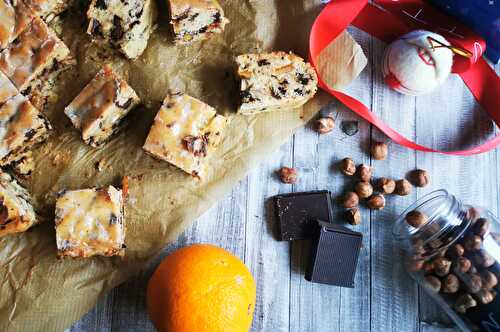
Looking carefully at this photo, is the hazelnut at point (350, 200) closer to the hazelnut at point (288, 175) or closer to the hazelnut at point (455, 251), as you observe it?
the hazelnut at point (288, 175)

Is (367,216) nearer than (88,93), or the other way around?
(88,93)

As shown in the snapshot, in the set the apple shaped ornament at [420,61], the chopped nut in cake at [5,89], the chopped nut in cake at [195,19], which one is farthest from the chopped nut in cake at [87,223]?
the apple shaped ornament at [420,61]

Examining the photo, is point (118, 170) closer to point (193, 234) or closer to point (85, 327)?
point (193, 234)

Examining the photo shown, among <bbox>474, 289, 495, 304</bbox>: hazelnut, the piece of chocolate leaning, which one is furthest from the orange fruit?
<bbox>474, 289, 495, 304</bbox>: hazelnut

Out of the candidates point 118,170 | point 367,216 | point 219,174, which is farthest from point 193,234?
point 367,216

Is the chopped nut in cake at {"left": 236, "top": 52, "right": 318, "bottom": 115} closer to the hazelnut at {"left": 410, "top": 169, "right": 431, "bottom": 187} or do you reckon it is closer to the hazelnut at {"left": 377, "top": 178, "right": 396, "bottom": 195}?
the hazelnut at {"left": 377, "top": 178, "right": 396, "bottom": 195}

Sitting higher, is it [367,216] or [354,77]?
[354,77]
